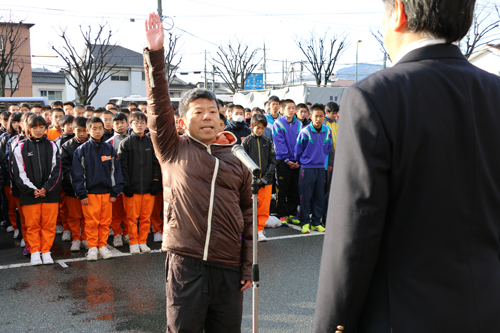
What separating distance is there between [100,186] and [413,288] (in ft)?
18.6

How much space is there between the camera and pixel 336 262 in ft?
3.97

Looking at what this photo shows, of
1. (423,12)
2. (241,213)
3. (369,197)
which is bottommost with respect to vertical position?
(241,213)

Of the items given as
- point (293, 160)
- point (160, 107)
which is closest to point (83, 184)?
point (293, 160)

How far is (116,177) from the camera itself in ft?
21.0

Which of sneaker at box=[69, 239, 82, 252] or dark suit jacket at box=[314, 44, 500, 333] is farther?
sneaker at box=[69, 239, 82, 252]

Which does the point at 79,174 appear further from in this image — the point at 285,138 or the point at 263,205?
the point at 285,138

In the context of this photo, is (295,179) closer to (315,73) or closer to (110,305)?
(110,305)

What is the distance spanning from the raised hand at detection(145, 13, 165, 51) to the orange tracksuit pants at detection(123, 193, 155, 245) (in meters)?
4.63

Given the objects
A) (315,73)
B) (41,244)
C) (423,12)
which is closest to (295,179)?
(41,244)

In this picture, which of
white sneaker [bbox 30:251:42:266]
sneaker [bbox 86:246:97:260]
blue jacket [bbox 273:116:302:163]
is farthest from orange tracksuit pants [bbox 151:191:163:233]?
blue jacket [bbox 273:116:302:163]

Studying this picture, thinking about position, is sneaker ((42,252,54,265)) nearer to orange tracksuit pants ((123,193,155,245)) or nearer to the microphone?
orange tracksuit pants ((123,193,155,245))

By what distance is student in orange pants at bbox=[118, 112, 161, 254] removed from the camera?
6.58 m

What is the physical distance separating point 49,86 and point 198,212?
5493 centimetres

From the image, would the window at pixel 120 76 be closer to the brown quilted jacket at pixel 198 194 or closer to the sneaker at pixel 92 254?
the sneaker at pixel 92 254
